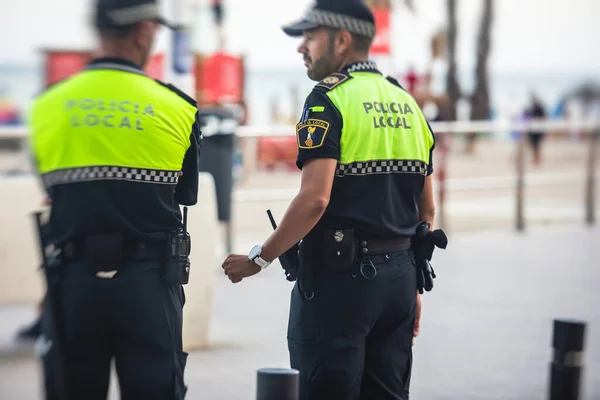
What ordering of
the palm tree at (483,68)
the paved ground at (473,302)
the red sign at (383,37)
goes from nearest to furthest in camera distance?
the paved ground at (473,302), the red sign at (383,37), the palm tree at (483,68)

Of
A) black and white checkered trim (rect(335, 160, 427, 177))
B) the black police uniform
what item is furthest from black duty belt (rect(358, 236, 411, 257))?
black and white checkered trim (rect(335, 160, 427, 177))

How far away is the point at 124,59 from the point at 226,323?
206 inches

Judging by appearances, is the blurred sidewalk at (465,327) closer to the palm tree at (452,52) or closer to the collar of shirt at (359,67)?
the collar of shirt at (359,67)

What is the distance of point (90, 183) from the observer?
3871 millimetres

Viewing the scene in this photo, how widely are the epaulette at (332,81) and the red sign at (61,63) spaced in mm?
13647

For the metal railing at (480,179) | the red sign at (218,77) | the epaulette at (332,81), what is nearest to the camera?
the epaulette at (332,81)

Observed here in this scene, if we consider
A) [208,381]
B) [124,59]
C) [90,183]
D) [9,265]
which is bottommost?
[208,381]

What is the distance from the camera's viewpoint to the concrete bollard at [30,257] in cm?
784

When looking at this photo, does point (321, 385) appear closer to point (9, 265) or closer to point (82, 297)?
point (82, 297)

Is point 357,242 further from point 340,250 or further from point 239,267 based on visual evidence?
point 239,267

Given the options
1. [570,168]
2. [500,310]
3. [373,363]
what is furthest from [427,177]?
[570,168]

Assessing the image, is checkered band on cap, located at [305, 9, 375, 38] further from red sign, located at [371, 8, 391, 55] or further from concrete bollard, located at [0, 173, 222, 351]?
red sign, located at [371, 8, 391, 55]

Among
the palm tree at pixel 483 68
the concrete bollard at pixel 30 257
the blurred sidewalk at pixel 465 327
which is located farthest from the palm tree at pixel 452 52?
the concrete bollard at pixel 30 257

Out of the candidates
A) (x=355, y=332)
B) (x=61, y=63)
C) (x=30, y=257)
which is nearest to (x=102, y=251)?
(x=355, y=332)
